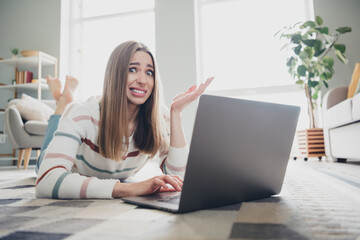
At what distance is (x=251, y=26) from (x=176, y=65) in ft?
3.83

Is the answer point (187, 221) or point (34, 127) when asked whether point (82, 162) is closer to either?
point (187, 221)

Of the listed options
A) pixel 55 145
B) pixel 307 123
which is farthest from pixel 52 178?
pixel 307 123

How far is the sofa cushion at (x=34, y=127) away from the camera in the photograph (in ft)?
8.57

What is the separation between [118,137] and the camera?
92 centimetres

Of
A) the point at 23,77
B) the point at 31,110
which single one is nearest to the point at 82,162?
the point at 31,110

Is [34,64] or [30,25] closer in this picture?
[34,64]

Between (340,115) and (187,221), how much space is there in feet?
6.24

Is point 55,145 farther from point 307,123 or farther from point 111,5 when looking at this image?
point 111,5

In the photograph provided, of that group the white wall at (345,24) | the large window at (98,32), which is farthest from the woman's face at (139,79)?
the large window at (98,32)

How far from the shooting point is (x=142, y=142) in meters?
1.03

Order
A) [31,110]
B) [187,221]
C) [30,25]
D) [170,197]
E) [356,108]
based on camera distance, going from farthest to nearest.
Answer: [30,25]
[31,110]
[356,108]
[170,197]
[187,221]

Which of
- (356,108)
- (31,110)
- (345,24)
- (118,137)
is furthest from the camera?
(345,24)

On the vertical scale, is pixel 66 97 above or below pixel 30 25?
below

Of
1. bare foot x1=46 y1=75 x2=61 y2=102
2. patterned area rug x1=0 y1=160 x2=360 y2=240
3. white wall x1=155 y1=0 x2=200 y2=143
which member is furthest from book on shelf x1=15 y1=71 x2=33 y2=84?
patterned area rug x1=0 y1=160 x2=360 y2=240
